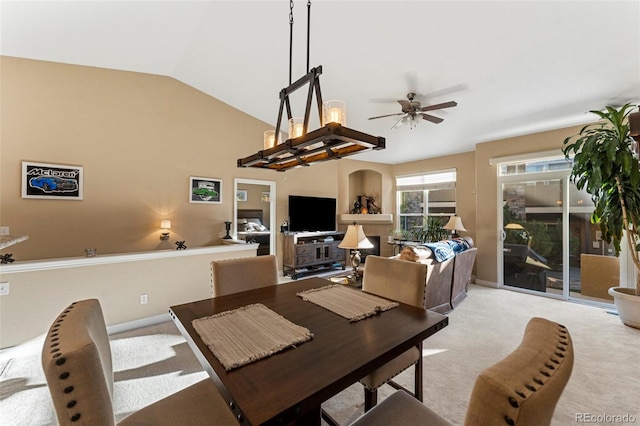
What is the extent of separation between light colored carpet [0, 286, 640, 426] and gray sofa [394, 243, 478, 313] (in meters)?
0.27

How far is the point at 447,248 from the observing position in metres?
3.51

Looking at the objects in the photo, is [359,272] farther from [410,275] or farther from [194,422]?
[194,422]

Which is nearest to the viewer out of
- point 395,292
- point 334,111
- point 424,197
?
point 334,111

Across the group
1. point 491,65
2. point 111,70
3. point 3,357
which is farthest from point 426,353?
point 111,70

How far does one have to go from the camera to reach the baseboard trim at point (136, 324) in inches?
118

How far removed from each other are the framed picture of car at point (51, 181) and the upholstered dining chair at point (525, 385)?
509 centimetres

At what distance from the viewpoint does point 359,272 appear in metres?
3.37

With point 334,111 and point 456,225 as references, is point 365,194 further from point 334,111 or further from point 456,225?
point 334,111

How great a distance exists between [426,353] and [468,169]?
453 cm

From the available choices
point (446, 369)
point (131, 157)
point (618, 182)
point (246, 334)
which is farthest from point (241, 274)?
point (618, 182)

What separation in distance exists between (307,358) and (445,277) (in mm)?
2980

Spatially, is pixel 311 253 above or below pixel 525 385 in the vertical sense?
below

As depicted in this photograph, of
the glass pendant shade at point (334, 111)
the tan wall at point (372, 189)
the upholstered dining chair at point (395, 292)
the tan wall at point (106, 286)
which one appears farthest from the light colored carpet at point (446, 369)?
the tan wall at point (372, 189)

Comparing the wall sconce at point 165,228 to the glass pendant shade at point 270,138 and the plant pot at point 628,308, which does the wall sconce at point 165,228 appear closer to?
the glass pendant shade at point 270,138
